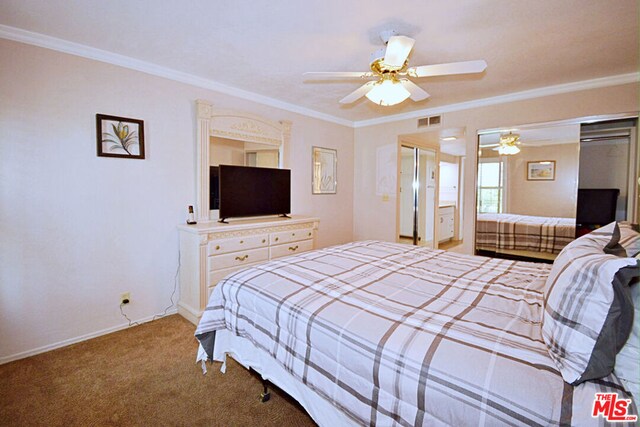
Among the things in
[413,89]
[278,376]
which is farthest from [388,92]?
[278,376]

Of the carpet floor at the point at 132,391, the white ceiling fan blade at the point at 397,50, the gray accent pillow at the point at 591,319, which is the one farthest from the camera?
the white ceiling fan blade at the point at 397,50

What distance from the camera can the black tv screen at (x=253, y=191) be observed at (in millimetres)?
3180

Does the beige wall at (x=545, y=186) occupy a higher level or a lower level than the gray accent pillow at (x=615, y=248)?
higher

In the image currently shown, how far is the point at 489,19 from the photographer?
1983mm

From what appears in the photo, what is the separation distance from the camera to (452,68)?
1969mm

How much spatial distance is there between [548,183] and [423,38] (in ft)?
8.04

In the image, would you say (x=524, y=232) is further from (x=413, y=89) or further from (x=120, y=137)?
(x=120, y=137)

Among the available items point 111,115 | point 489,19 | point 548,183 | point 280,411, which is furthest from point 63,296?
point 548,183

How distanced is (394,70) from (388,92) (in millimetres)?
159

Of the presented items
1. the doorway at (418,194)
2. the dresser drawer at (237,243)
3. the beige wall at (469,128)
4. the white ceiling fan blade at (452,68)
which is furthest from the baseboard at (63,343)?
the doorway at (418,194)

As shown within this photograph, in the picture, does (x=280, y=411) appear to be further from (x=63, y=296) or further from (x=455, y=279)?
(x=63, y=296)

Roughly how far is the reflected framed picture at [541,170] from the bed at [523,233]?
1.55 feet

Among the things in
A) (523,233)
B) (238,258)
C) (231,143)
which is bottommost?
(238,258)

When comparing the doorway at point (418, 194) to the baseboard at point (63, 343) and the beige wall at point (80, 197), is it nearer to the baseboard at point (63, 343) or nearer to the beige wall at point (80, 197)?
the beige wall at point (80, 197)
